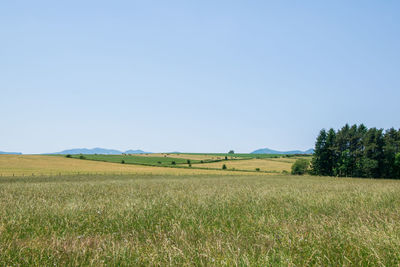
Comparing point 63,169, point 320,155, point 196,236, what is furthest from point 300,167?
point 196,236

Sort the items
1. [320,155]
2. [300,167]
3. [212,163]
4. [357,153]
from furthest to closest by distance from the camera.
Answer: [212,163] → [300,167] → [320,155] → [357,153]

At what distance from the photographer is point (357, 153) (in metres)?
66.4

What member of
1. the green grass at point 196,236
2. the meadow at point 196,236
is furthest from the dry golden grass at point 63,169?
the green grass at point 196,236

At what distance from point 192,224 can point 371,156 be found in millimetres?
72021

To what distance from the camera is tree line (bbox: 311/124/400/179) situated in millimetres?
64188

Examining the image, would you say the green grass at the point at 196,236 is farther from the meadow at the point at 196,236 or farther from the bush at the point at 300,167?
the bush at the point at 300,167

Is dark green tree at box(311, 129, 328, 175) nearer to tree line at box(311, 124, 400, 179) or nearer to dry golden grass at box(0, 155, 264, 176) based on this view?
tree line at box(311, 124, 400, 179)

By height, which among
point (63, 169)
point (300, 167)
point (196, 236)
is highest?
point (196, 236)

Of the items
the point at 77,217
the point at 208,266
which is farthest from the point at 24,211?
the point at 208,266

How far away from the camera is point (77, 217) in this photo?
22.2 feet

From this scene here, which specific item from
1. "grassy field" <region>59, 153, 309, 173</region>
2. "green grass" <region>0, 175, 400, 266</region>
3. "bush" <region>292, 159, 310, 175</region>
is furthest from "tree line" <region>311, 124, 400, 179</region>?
"green grass" <region>0, 175, 400, 266</region>

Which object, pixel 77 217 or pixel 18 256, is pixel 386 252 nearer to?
pixel 18 256

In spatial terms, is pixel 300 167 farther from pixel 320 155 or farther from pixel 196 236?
pixel 196 236

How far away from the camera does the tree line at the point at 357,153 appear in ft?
211
